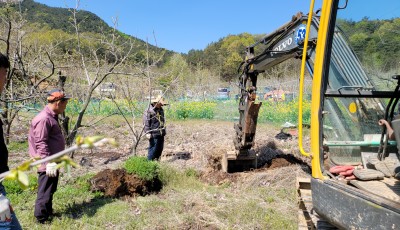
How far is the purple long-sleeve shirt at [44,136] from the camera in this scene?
4109mm

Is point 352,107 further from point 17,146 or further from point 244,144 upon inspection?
point 17,146

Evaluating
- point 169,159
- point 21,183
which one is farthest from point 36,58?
point 21,183

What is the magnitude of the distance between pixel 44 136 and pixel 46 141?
A: 0.24 ft

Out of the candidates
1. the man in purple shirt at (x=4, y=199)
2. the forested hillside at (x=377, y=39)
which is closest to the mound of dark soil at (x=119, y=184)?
the man in purple shirt at (x=4, y=199)

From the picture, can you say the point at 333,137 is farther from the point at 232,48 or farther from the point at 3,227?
the point at 232,48

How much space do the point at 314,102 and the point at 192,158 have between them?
225 inches

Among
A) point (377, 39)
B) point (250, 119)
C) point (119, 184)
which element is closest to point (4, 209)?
point (377, 39)

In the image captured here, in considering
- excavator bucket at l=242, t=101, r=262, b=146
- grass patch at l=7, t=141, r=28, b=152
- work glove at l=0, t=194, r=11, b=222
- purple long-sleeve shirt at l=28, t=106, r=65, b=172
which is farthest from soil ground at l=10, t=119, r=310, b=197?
work glove at l=0, t=194, r=11, b=222

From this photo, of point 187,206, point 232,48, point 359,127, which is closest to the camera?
point 359,127

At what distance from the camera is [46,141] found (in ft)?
13.6

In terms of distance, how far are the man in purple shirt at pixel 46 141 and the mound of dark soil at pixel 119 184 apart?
1.16 meters

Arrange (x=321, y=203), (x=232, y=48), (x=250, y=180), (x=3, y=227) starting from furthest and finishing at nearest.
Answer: (x=232, y=48) → (x=250, y=180) → (x=321, y=203) → (x=3, y=227)

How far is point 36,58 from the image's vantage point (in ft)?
27.1

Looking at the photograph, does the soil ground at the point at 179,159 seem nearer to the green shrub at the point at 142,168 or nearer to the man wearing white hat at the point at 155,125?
the green shrub at the point at 142,168
